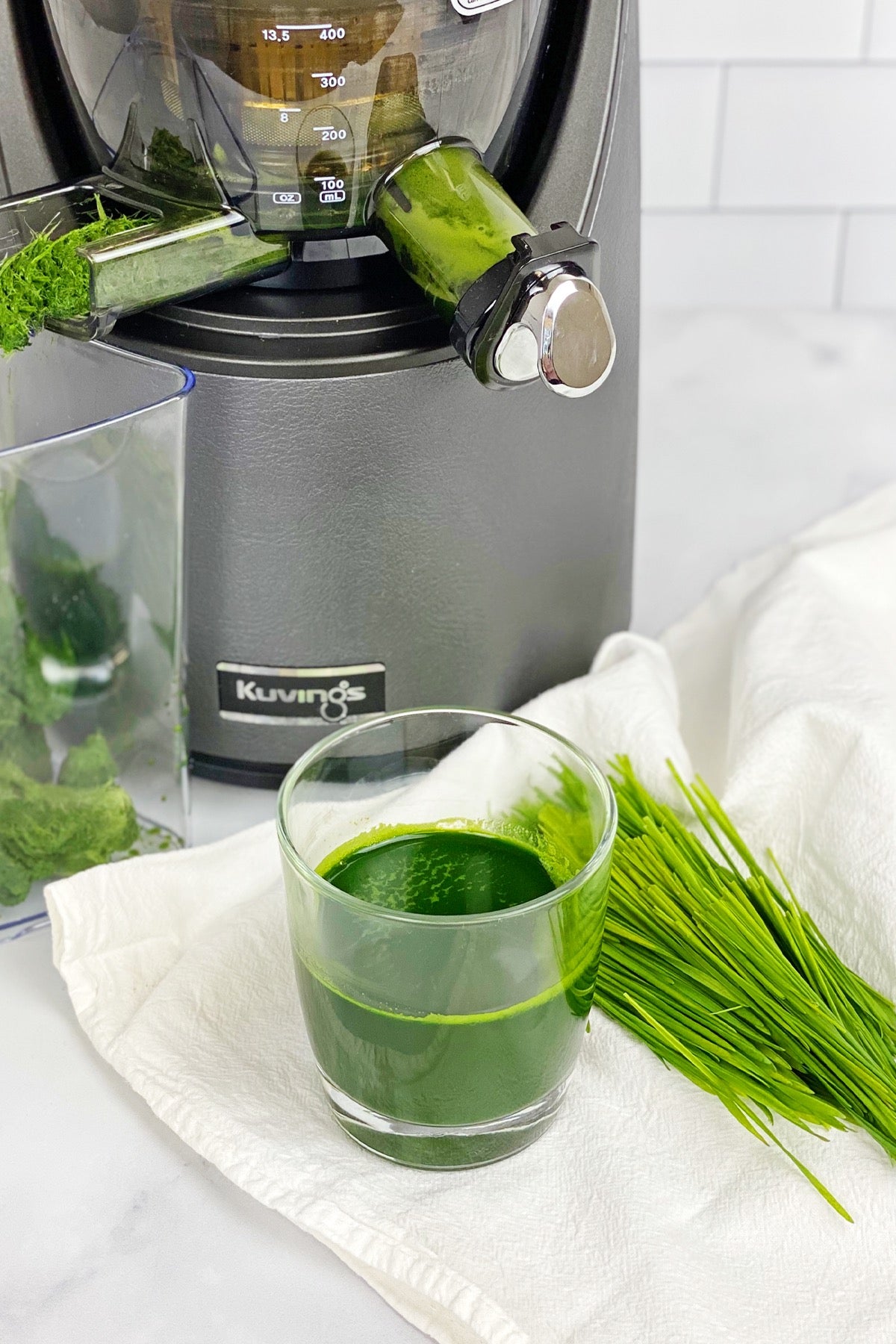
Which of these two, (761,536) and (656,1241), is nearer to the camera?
(656,1241)

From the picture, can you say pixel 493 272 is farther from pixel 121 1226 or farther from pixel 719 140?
pixel 719 140

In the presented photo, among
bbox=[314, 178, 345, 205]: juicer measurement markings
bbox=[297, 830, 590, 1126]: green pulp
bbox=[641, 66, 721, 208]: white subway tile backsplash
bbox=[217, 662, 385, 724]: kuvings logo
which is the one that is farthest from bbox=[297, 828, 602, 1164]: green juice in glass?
bbox=[641, 66, 721, 208]: white subway tile backsplash

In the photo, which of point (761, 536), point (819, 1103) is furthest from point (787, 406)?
point (819, 1103)

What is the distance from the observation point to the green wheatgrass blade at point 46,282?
51 cm

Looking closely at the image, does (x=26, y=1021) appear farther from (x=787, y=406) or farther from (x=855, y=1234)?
(x=787, y=406)

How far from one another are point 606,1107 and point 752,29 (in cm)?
69

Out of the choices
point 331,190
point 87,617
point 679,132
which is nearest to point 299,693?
point 87,617

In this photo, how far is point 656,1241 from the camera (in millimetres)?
449

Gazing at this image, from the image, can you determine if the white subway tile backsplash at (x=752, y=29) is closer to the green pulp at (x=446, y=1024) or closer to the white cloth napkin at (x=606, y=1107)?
the white cloth napkin at (x=606, y=1107)

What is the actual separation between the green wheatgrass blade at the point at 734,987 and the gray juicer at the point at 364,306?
4.5 inches

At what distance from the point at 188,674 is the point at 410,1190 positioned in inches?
8.9

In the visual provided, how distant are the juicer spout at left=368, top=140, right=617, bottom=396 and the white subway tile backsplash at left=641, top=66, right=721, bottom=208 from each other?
1.57 ft

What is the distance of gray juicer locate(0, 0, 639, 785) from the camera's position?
49cm

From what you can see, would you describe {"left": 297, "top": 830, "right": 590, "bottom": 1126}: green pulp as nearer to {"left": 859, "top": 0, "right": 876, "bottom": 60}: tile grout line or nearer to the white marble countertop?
the white marble countertop
